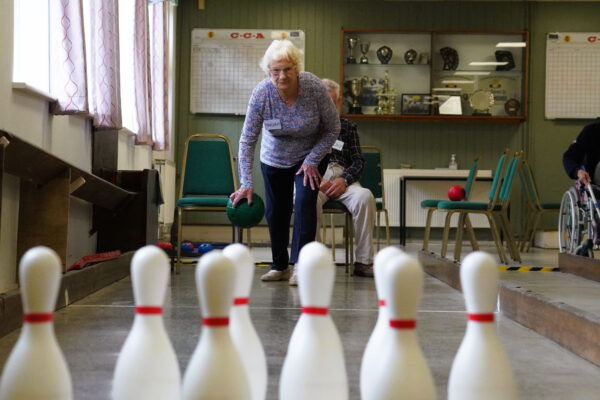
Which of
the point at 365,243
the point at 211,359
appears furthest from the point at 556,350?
the point at 365,243

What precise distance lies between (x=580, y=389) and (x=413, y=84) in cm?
677

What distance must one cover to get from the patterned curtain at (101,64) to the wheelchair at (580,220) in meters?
3.12

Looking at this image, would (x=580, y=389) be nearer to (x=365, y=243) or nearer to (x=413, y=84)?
(x=365, y=243)

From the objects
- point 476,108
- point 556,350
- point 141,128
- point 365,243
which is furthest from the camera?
point 476,108

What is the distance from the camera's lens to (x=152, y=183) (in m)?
4.65

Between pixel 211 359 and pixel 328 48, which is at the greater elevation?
pixel 328 48

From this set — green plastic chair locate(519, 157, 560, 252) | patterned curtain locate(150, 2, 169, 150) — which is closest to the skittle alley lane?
patterned curtain locate(150, 2, 169, 150)

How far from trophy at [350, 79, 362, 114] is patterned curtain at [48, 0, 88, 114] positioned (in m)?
4.66

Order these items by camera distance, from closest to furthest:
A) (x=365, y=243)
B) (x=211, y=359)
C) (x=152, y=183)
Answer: (x=211, y=359) → (x=365, y=243) → (x=152, y=183)

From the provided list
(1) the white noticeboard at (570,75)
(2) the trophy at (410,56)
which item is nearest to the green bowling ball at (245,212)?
(2) the trophy at (410,56)

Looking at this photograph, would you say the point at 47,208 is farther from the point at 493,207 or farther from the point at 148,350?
the point at 493,207

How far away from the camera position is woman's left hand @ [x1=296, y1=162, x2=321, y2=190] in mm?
3596

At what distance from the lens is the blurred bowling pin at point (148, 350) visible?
1.03 meters

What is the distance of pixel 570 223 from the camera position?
543 cm
